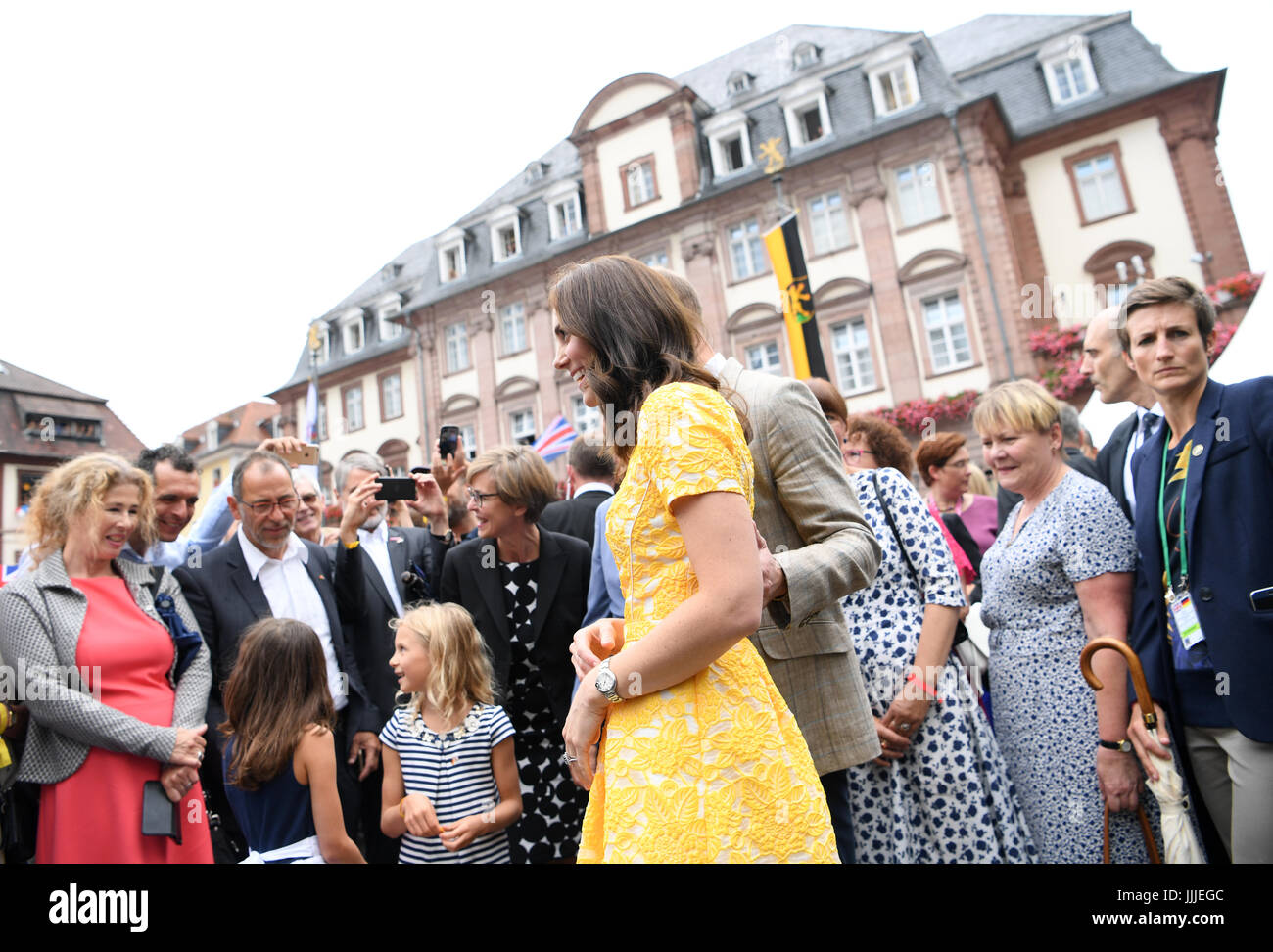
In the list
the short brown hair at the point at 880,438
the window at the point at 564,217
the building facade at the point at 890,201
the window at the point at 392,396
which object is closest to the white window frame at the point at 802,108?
the building facade at the point at 890,201

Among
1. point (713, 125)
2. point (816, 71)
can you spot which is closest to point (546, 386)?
point (713, 125)

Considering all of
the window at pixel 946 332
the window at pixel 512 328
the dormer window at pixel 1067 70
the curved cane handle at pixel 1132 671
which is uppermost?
the dormer window at pixel 1067 70

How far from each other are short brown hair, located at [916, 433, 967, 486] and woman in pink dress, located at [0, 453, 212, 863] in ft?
13.0

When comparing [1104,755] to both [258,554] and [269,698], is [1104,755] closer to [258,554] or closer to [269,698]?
[269,698]

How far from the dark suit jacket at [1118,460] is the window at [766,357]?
651 inches

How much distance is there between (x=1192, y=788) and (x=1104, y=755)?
0.82ft

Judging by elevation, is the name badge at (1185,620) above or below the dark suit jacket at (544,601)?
below

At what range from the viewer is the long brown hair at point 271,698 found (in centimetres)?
294

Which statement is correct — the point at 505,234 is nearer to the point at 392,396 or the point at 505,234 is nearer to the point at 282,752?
the point at 392,396

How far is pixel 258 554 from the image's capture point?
3736 mm

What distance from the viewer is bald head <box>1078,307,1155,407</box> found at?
3.40 m

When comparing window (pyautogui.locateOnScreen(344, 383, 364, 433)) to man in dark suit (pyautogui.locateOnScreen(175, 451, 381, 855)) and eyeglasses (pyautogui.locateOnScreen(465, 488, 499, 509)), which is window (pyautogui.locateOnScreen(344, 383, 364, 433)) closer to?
man in dark suit (pyautogui.locateOnScreen(175, 451, 381, 855))

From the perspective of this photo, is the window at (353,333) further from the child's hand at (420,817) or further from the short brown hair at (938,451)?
the child's hand at (420,817)

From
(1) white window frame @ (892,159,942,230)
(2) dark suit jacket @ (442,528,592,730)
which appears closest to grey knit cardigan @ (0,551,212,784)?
(2) dark suit jacket @ (442,528,592,730)
